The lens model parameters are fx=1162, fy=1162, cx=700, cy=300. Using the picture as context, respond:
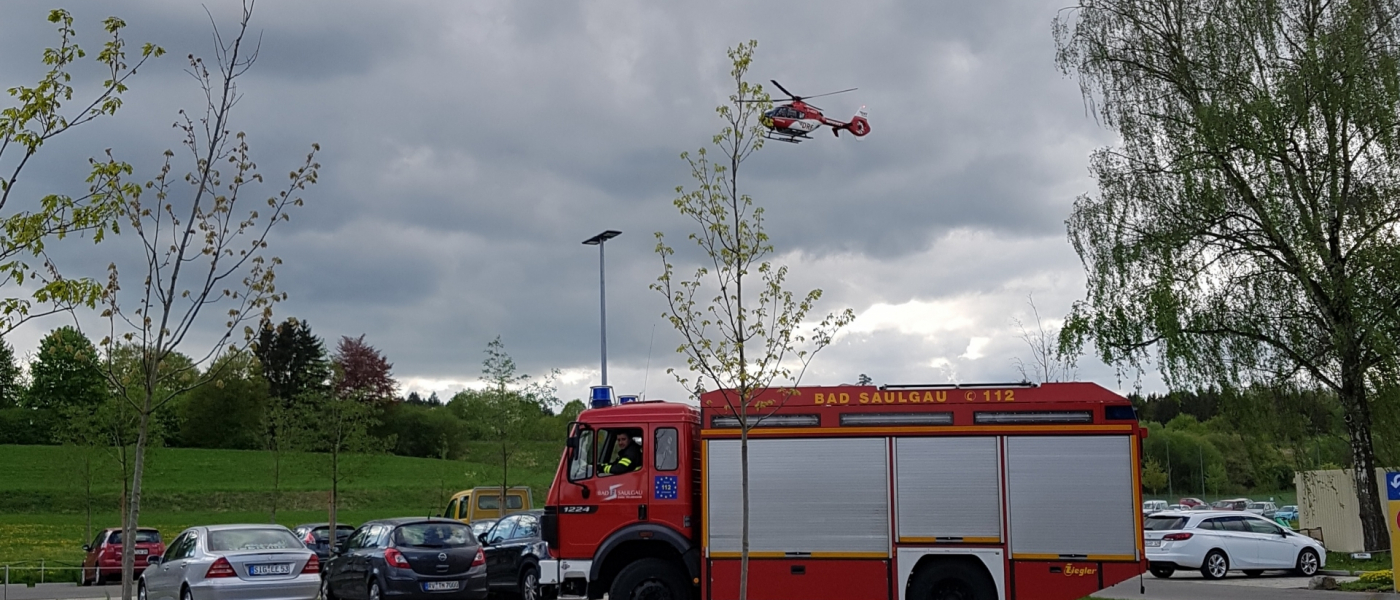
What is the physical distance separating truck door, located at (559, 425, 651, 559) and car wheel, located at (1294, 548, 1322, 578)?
685 inches

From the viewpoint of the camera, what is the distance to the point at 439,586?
17.6m

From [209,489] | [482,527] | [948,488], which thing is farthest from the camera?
[209,489]

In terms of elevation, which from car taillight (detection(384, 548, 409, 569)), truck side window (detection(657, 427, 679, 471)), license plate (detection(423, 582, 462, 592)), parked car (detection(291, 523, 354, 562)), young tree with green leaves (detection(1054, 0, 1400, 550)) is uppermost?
young tree with green leaves (detection(1054, 0, 1400, 550))

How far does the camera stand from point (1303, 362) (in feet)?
75.1

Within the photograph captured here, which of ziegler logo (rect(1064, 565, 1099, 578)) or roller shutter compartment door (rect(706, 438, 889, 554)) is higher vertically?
roller shutter compartment door (rect(706, 438, 889, 554))

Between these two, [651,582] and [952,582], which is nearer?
[952,582]

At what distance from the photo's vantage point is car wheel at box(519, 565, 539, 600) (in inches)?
750

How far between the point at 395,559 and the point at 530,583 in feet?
8.56

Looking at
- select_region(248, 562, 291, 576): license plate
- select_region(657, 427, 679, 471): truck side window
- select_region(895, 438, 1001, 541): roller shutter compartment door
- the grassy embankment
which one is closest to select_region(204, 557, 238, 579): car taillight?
select_region(248, 562, 291, 576): license plate

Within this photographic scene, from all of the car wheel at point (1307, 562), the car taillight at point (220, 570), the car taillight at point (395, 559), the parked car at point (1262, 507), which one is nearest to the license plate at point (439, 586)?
the car taillight at point (395, 559)

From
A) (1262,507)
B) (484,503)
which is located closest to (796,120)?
(484,503)

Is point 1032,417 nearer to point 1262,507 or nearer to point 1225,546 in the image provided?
point 1225,546

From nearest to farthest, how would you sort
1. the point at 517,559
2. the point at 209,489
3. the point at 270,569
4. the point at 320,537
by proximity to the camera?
the point at 270,569
the point at 517,559
the point at 320,537
the point at 209,489

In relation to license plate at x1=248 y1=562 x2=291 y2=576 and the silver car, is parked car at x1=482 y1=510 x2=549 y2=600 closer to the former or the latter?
the silver car
